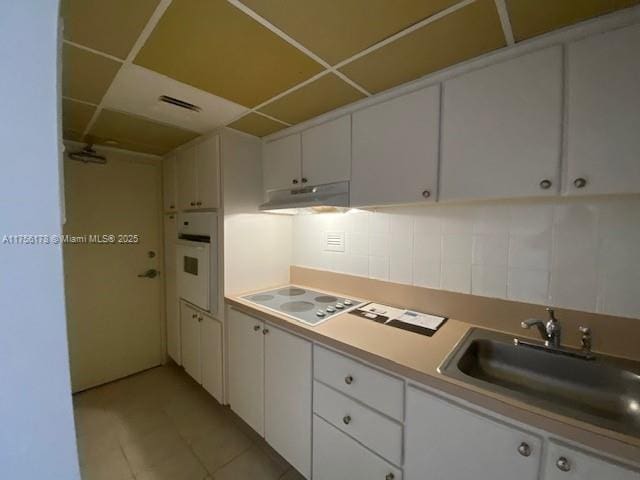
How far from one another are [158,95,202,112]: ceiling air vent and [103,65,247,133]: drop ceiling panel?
0.09ft

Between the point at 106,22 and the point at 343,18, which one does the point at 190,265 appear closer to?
the point at 106,22

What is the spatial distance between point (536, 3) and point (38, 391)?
1446mm

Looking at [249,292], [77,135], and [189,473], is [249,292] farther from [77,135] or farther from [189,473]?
[77,135]

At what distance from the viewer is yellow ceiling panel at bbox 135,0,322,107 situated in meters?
0.85

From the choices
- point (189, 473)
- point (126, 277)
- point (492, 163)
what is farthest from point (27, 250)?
point (126, 277)

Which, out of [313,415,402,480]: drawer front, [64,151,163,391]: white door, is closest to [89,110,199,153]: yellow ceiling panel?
[64,151,163,391]: white door

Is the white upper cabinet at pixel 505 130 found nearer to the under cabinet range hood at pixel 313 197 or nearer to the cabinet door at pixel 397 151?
the cabinet door at pixel 397 151

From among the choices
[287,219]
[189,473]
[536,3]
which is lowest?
[189,473]

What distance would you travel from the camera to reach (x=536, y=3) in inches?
30.7

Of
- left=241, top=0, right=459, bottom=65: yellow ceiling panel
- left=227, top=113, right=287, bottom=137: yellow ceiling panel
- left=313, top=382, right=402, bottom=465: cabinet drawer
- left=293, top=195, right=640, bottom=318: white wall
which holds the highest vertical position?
left=241, top=0, right=459, bottom=65: yellow ceiling panel

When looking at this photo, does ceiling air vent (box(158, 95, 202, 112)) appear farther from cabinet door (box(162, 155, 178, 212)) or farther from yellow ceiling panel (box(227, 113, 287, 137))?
cabinet door (box(162, 155, 178, 212))

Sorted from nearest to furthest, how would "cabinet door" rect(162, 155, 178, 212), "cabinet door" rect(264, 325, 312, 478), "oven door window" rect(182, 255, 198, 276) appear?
1. "cabinet door" rect(264, 325, 312, 478)
2. "oven door window" rect(182, 255, 198, 276)
3. "cabinet door" rect(162, 155, 178, 212)

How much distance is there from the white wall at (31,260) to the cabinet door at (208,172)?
4.92 ft

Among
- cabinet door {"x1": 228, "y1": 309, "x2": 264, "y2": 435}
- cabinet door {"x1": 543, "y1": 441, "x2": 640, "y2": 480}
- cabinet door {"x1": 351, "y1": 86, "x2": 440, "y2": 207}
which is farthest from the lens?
cabinet door {"x1": 228, "y1": 309, "x2": 264, "y2": 435}
